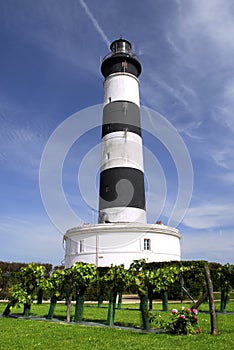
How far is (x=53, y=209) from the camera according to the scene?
22.3 meters

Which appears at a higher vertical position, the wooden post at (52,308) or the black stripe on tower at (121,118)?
the black stripe on tower at (121,118)

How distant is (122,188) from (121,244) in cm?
451

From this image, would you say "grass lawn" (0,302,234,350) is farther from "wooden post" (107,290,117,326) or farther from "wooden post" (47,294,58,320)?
"wooden post" (47,294,58,320)

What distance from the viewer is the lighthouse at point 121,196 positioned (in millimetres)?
23594

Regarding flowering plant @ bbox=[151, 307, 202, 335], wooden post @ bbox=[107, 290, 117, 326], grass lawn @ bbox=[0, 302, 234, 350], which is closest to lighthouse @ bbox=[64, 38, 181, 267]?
wooden post @ bbox=[107, 290, 117, 326]

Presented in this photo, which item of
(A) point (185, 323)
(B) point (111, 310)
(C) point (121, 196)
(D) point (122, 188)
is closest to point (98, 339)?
(A) point (185, 323)

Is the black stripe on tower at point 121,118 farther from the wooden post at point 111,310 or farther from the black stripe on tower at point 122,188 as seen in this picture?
the wooden post at point 111,310

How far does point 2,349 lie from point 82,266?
499 centimetres

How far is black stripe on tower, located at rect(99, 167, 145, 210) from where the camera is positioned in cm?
2539

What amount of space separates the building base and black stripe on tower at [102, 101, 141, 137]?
8.57 metres

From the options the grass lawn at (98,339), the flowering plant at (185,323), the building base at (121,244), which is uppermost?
the building base at (121,244)

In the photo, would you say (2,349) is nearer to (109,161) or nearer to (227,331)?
(227,331)

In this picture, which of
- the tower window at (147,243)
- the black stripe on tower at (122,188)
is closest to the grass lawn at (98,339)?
the tower window at (147,243)

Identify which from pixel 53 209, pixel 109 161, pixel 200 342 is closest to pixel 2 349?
pixel 200 342
